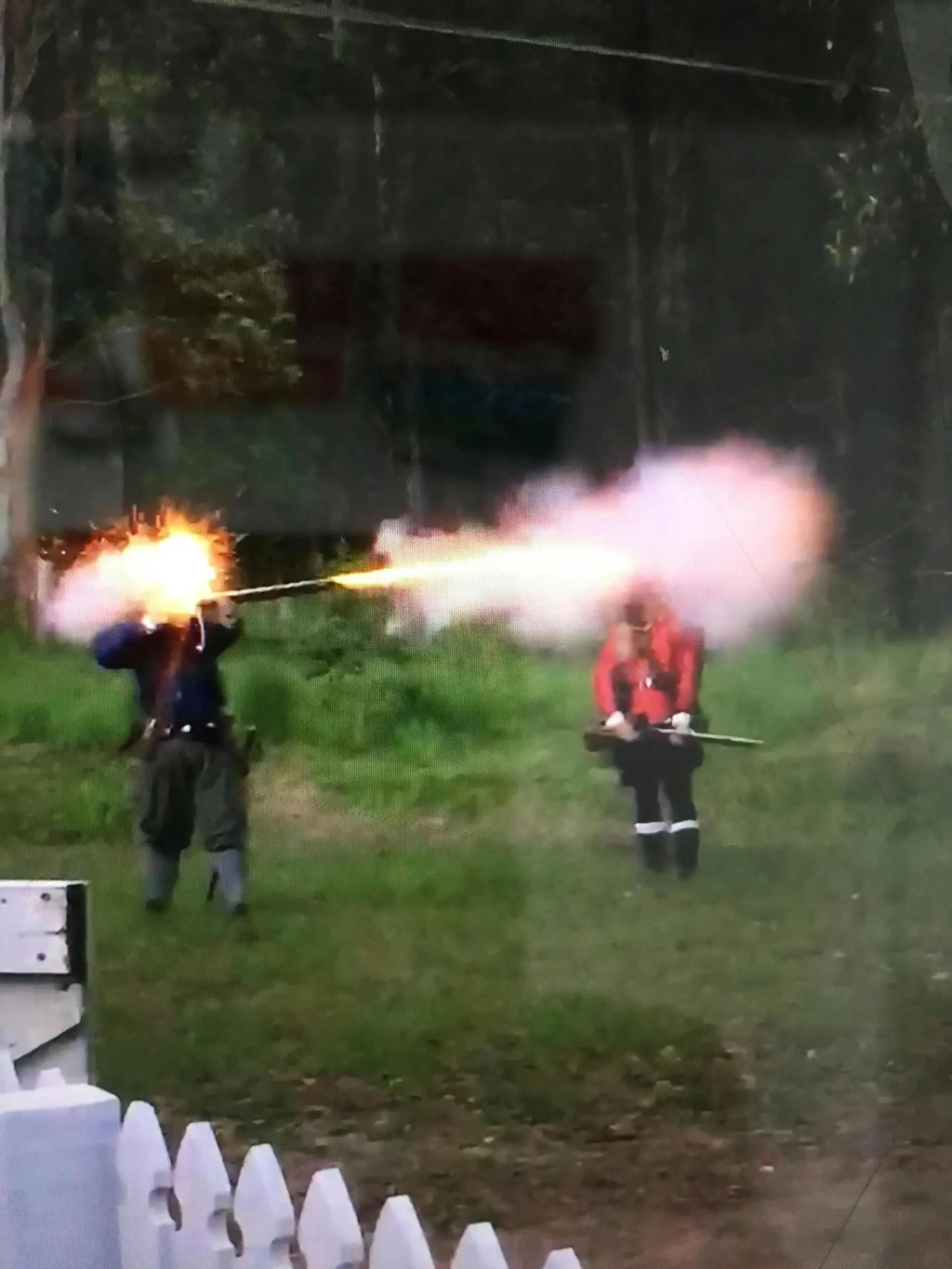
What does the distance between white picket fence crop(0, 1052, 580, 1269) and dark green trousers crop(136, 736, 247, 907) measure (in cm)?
15

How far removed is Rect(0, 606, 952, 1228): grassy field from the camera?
0.81m

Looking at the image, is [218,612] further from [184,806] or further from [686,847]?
[686,847]

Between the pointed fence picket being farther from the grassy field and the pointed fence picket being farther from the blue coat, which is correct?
the blue coat

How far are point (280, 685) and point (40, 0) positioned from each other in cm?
52

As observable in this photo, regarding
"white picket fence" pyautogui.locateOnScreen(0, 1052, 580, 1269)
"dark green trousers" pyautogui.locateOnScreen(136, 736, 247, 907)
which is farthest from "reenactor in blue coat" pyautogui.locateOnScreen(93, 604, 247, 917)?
"white picket fence" pyautogui.locateOnScreen(0, 1052, 580, 1269)

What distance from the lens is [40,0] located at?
0.92 m

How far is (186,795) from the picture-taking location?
88 cm

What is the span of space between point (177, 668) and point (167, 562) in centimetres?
7

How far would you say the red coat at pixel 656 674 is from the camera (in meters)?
0.84

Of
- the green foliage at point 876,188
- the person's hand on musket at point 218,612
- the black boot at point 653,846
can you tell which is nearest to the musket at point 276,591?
the person's hand on musket at point 218,612

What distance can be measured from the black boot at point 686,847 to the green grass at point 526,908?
0.01 metres

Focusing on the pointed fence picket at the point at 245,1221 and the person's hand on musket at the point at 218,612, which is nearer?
the pointed fence picket at the point at 245,1221

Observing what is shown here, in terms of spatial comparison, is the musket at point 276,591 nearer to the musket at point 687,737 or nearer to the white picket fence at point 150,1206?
the musket at point 687,737

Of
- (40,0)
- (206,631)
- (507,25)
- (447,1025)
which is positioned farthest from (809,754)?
(40,0)
